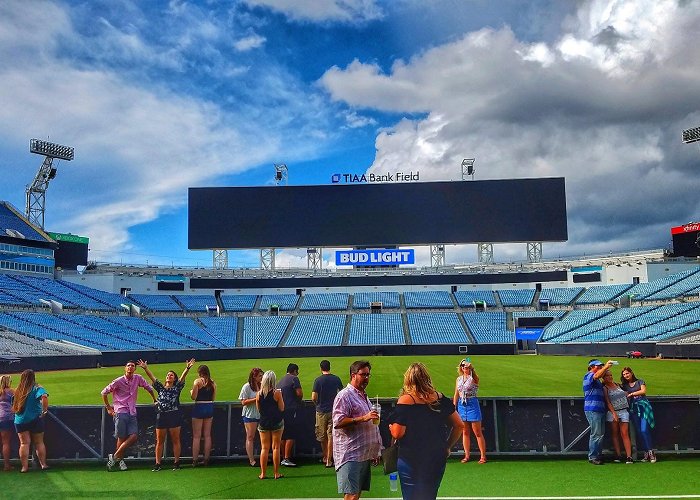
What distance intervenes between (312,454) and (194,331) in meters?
47.0

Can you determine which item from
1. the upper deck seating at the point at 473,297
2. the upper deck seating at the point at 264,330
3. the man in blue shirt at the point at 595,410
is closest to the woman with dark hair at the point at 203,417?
the man in blue shirt at the point at 595,410

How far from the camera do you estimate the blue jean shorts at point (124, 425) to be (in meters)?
9.30

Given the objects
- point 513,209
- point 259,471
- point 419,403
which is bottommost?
point 259,471

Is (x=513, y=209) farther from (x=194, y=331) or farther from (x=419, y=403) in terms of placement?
(x=419, y=403)

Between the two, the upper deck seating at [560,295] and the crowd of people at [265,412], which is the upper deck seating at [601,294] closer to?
the upper deck seating at [560,295]

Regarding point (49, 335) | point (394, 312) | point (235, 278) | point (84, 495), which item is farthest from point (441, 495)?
point (235, 278)

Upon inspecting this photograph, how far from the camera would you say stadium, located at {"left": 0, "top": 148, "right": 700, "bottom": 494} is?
47562mm

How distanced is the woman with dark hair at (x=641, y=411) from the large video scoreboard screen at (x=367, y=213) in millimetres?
45514

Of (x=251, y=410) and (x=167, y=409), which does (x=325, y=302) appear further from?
(x=167, y=409)

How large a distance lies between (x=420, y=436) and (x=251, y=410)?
5.15 m

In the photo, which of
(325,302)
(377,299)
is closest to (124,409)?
(325,302)

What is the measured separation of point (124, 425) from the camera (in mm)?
9328

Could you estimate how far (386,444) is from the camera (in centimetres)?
988

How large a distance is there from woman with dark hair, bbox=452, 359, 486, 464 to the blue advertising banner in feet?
153
